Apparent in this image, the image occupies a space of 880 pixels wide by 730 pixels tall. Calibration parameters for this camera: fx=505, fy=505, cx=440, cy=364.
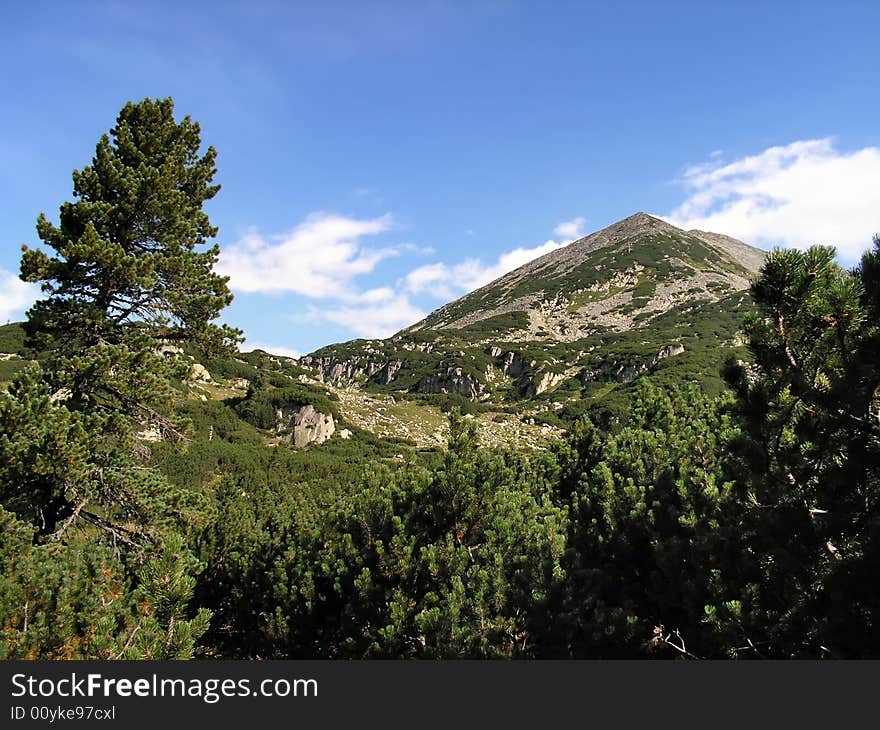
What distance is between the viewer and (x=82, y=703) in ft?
13.1

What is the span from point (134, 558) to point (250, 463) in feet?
91.0

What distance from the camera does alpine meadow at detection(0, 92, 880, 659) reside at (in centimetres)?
433

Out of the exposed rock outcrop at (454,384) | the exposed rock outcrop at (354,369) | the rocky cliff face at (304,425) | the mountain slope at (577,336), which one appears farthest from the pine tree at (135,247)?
the exposed rock outcrop at (354,369)

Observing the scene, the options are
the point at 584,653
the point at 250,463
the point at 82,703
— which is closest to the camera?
the point at 82,703

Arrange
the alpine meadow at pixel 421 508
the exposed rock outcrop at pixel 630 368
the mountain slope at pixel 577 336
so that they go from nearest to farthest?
the alpine meadow at pixel 421 508 < the mountain slope at pixel 577 336 < the exposed rock outcrop at pixel 630 368

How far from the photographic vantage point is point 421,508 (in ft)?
28.0

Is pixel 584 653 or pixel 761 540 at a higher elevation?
pixel 761 540

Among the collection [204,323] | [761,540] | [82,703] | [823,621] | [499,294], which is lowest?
[82,703]

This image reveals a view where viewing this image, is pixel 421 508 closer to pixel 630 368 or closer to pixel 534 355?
pixel 630 368

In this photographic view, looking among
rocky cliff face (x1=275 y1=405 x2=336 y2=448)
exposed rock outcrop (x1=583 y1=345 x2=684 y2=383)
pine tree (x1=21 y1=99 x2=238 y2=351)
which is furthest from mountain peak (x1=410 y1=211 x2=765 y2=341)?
pine tree (x1=21 y1=99 x2=238 y2=351)

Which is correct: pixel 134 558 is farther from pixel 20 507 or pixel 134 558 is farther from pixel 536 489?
pixel 536 489

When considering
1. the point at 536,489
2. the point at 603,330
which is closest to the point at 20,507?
the point at 536,489

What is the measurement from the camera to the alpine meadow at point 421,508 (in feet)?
14.2

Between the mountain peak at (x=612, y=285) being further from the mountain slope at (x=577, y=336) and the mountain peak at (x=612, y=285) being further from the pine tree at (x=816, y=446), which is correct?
the pine tree at (x=816, y=446)
